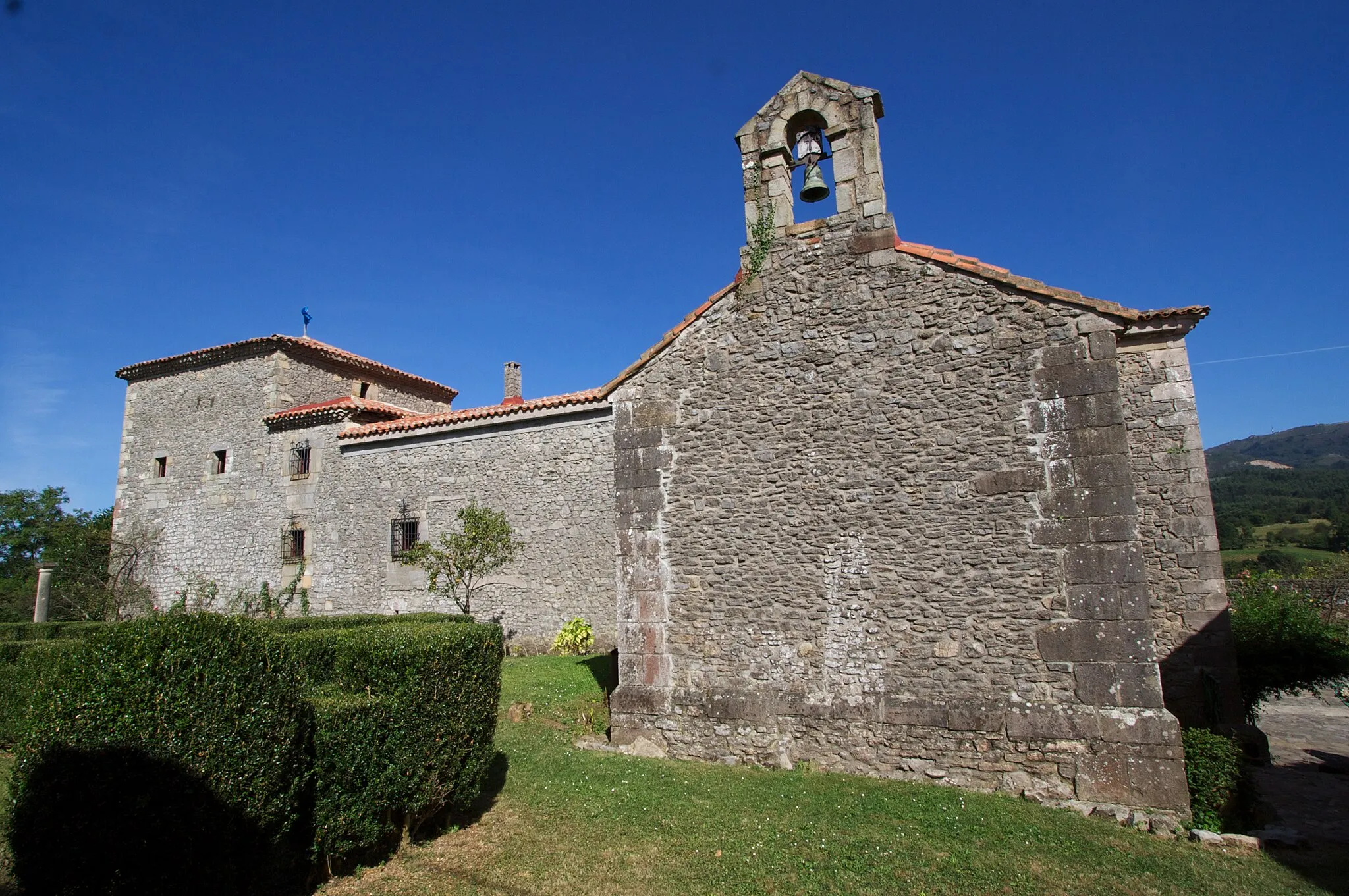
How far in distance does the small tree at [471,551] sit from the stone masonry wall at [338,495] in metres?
0.51

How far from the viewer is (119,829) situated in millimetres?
3967

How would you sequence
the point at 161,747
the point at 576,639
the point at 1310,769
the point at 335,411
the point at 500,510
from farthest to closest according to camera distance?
the point at 335,411
the point at 500,510
the point at 576,639
the point at 1310,769
the point at 161,747

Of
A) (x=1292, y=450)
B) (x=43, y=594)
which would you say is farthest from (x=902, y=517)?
(x=1292, y=450)

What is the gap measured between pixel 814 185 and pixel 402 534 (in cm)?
1354

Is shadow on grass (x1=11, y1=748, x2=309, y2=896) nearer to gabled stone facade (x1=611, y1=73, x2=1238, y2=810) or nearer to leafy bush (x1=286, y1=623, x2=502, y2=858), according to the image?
leafy bush (x1=286, y1=623, x2=502, y2=858)

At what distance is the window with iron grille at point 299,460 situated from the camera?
1950 cm

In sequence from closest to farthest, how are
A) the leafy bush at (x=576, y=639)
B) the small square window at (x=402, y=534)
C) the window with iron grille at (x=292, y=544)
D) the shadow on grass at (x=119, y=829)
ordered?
the shadow on grass at (x=119, y=829) < the leafy bush at (x=576, y=639) < the small square window at (x=402, y=534) < the window with iron grille at (x=292, y=544)

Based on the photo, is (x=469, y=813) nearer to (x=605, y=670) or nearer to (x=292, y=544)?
(x=605, y=670)

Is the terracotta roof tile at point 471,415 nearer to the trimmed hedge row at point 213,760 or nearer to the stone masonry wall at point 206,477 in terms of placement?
the stone masonry wall at point 206,477

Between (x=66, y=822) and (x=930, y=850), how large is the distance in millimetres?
5921

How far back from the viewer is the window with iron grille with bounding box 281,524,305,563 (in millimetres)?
19219

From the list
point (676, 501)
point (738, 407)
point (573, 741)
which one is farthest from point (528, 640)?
point (738, 407)

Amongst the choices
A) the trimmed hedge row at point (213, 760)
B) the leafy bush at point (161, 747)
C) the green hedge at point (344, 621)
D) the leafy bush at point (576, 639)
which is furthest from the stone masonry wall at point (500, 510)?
the leafy bush at point (161, 747)

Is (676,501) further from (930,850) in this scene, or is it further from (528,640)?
(528,640)
